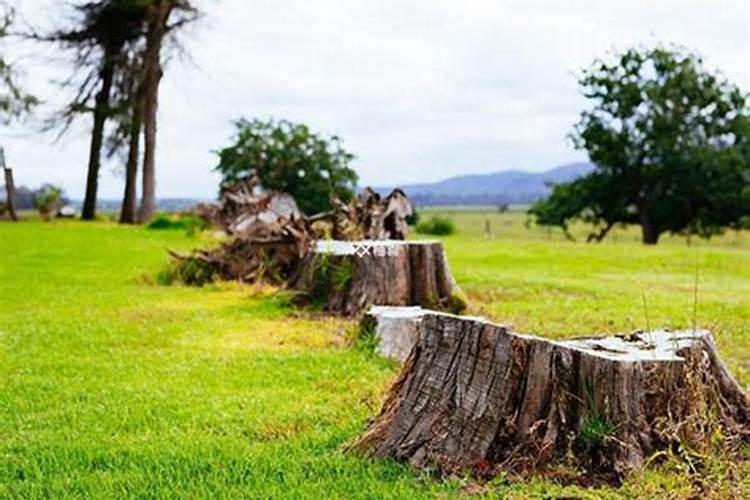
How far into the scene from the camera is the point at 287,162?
3055 cm

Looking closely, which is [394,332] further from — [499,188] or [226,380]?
[499,188]

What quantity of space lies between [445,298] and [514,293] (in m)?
2.16

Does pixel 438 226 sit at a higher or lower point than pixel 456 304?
higher

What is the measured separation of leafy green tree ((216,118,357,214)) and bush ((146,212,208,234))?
111 inches

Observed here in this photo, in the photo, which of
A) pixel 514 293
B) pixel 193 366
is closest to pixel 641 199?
pixel 514 293

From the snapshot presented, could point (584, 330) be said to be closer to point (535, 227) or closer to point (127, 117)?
point (127, 117)

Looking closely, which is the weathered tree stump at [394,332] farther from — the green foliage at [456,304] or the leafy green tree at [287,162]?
the leafy green tree at [287,162]

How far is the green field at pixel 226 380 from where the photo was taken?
430cm

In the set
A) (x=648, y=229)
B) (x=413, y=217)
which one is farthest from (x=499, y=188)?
(x=413, y=217)

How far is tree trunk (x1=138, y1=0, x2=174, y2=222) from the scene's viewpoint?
1240 inches

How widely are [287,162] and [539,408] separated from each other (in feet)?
86.5

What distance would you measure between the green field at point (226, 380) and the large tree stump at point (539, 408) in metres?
0.15

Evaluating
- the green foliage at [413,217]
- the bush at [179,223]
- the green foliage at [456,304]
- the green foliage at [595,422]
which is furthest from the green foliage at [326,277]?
the bush at [179,223]

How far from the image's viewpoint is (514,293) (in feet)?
39.7
